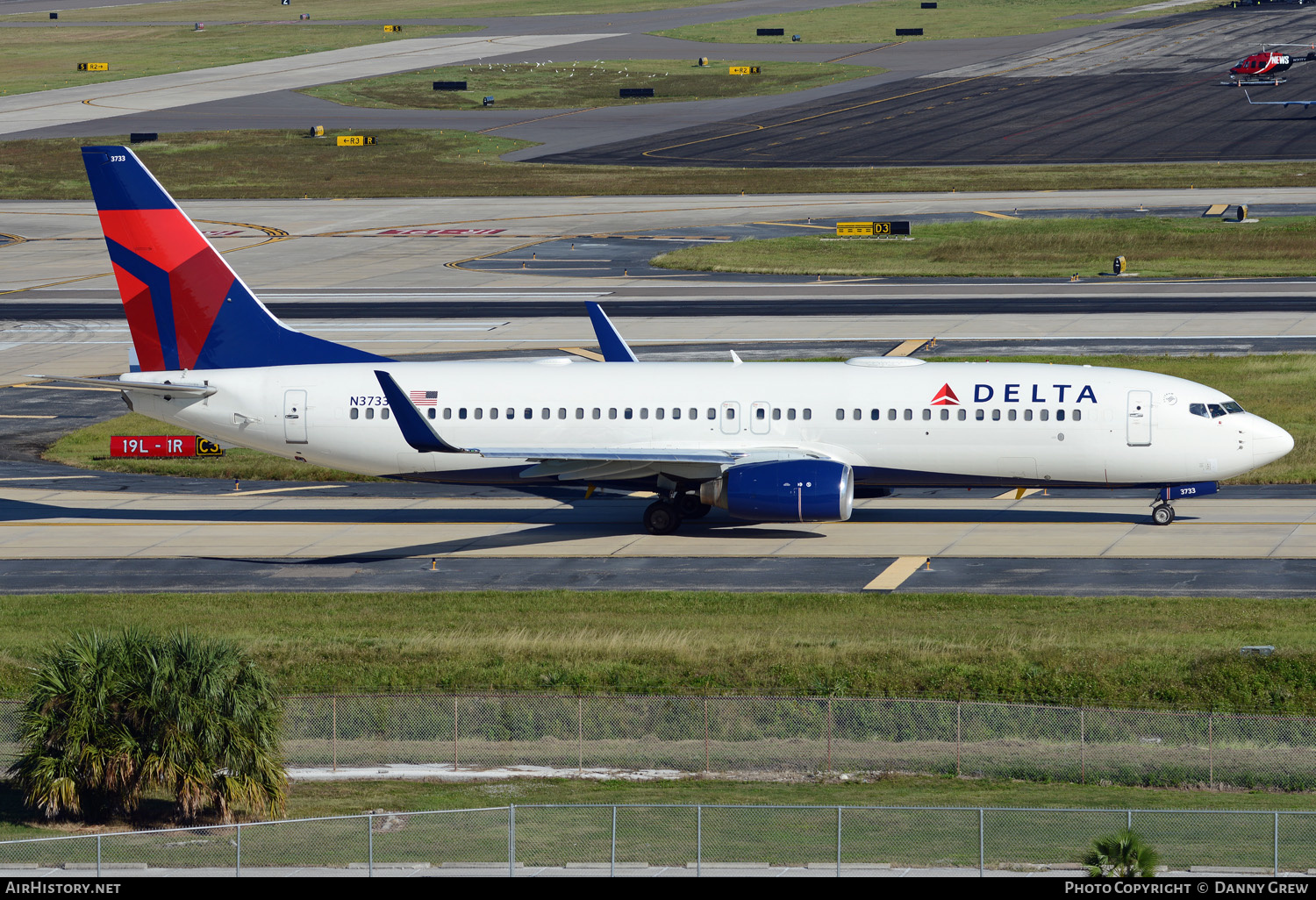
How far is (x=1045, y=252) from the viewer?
9419 cm

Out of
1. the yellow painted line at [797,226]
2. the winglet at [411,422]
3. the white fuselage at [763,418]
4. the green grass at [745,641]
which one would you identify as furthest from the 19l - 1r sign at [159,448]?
the yellow painted line at [797,226]

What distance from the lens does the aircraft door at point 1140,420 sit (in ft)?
145

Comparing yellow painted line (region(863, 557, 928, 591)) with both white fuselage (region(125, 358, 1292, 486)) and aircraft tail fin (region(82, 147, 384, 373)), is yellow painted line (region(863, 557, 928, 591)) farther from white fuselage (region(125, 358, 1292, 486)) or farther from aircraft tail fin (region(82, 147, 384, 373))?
aircraft tail fin (region(82, 147, 384, 373))

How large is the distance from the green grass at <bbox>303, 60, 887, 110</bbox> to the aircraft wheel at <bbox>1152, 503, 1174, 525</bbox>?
11944 centimetres

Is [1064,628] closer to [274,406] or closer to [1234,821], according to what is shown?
[1234,821]

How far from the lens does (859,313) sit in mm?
80125

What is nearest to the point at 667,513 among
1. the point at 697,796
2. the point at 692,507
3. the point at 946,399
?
the point at 692,507

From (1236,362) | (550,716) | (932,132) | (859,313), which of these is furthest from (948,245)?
(550,716)

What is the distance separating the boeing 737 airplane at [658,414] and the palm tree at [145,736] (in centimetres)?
1530

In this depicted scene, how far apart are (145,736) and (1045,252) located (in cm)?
7541

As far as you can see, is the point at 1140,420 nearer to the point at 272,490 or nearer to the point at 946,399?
the point at 946,399

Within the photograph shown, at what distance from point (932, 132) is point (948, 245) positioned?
43.4 metres

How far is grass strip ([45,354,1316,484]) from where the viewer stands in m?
53.9

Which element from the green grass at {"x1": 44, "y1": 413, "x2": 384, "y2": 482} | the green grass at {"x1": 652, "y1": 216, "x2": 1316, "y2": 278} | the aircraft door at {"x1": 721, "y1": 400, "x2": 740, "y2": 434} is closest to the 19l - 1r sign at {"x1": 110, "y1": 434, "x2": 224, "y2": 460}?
the green grass at {"x1": 44, "y1": 413, "x2": 384, "y2": 482}
